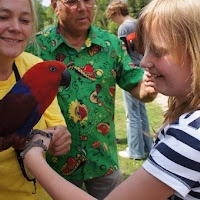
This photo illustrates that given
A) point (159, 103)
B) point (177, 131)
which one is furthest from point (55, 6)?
point (159, 103)

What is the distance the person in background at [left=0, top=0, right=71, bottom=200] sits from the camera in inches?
50.1

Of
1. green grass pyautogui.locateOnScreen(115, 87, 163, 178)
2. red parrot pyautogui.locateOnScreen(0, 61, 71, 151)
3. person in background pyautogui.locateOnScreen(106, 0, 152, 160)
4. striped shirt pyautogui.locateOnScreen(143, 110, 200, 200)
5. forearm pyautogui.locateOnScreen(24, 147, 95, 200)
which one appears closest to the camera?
striped shirt pyautogui.locateOnScreen(143, 110, 200, 200)

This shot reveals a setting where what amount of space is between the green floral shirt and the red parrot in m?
0.34

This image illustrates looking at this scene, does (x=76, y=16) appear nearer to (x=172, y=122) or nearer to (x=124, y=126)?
(x=172, y=122)

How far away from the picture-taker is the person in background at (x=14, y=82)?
4.17 feet

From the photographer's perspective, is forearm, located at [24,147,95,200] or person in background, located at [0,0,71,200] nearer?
forearm, located at [24,147,95,200]

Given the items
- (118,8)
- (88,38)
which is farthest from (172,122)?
(118,8)

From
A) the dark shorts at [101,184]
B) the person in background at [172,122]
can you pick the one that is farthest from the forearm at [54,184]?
the dark shorts at [101,184]

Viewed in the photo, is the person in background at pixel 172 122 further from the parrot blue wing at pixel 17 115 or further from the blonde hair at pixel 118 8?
the blonde hair at pixel 118 8

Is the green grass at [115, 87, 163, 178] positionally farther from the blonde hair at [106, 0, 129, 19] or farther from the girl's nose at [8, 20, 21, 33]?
the girl's nose at [8, 20, 21, 33]

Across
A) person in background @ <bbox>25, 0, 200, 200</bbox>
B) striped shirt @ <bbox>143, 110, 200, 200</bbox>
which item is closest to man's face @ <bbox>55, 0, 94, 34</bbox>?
person in background @ <bbox>25, 0, 200, 200</bbox>

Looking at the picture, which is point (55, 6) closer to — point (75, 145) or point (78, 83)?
point (78, 83)

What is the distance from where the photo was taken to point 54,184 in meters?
0.94

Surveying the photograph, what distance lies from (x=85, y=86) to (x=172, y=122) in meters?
0.90
